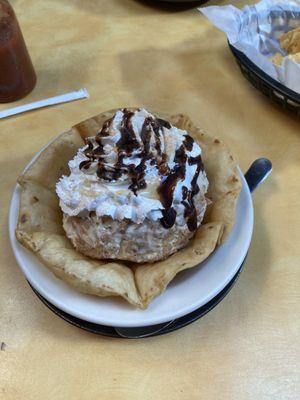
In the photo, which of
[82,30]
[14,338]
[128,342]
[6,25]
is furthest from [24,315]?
[82,30]

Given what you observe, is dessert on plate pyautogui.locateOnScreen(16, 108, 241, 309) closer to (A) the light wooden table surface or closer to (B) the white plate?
(B) the white plate

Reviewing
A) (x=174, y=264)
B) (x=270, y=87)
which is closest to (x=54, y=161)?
(x=174, y=264)

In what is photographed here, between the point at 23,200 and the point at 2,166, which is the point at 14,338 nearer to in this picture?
the point at 23,200

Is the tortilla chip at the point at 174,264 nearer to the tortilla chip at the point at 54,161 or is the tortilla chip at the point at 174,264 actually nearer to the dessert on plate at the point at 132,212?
the dessert on plate at the point at 132,212

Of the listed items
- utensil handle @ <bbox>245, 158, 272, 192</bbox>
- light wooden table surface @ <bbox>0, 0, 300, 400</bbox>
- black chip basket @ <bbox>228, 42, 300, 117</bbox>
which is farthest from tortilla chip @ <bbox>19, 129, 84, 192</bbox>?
black chip basket @ <bbox>228, 42, 300, 117</bbox>

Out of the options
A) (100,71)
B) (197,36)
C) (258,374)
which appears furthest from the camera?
(197,36)
